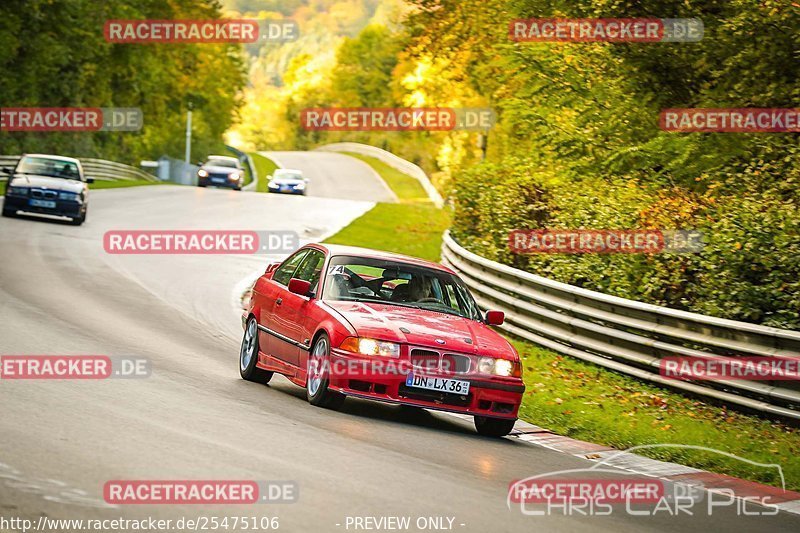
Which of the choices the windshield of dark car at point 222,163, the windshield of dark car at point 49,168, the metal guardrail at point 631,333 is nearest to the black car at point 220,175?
the windshield of dark car at point 222,163

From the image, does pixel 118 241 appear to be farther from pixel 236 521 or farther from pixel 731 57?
pixel 236 521

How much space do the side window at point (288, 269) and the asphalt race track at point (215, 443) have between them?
3.59 feet

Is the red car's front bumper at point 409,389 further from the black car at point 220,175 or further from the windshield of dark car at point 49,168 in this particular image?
the black car at point 220,175

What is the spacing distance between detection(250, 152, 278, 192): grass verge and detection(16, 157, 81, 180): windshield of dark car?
164ft

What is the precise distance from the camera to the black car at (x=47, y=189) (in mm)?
28766

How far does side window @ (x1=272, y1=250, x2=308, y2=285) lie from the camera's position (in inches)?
498

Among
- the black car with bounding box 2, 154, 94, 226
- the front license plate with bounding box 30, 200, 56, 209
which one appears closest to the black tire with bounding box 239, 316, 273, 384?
the black car with bounding box 2, 154, 94, 226

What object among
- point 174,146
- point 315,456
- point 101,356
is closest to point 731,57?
point 101,356

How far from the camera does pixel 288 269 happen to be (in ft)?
42.1

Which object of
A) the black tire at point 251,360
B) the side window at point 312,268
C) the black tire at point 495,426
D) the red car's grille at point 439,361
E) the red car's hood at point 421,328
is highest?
the side window at point 312,268

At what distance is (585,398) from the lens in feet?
42.8

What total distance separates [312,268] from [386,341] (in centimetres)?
208

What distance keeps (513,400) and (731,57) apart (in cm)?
1015

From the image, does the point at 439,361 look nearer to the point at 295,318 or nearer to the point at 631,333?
the point at 295,318
